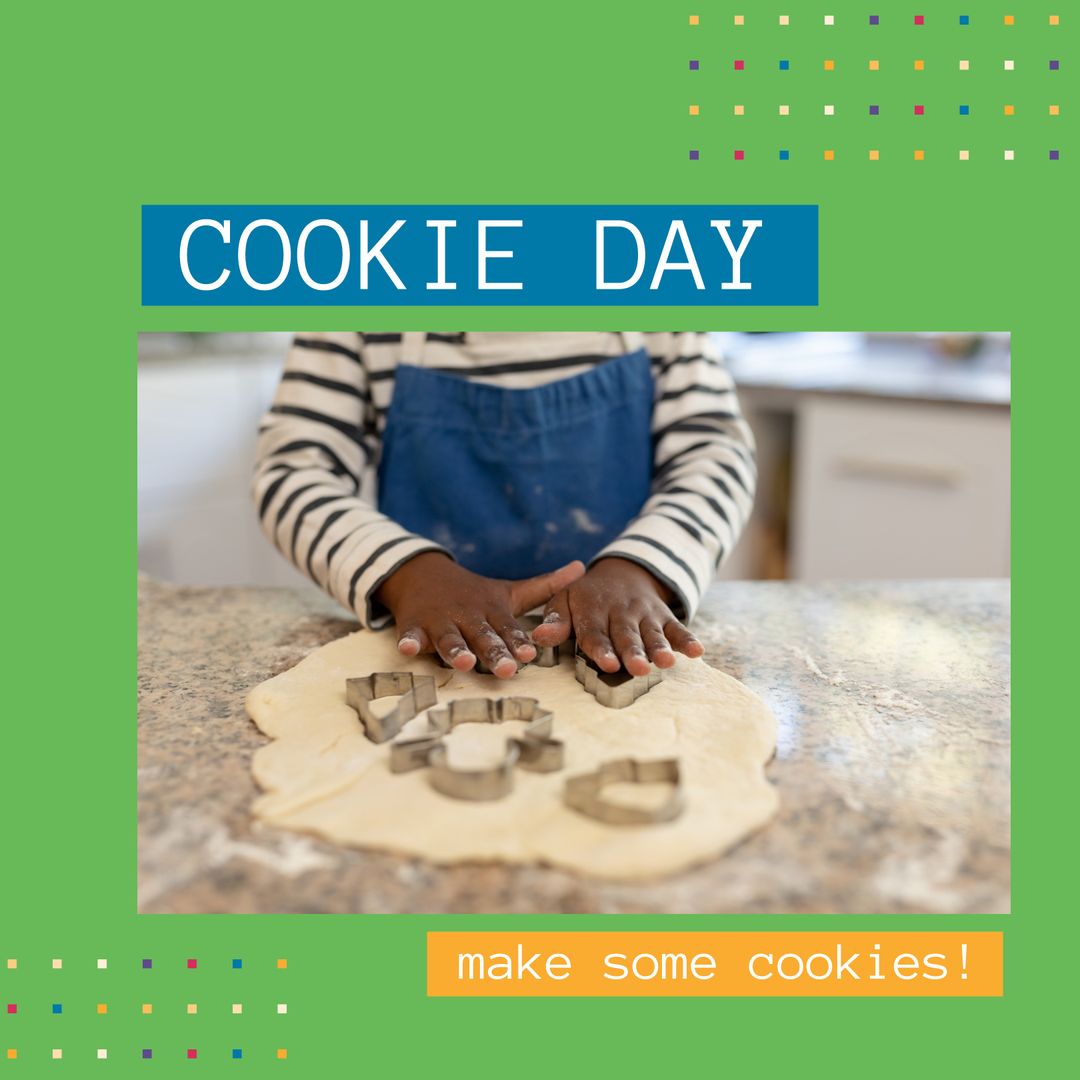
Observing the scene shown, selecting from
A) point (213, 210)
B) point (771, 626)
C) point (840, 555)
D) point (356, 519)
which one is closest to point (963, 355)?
point (840, 555)

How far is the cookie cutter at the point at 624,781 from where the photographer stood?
0.67m

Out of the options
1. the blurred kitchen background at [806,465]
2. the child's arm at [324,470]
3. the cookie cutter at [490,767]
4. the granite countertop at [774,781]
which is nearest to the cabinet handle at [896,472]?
the blurred kitchen background at [806,465]

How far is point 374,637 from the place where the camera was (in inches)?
39.4

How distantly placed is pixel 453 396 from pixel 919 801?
64 cm

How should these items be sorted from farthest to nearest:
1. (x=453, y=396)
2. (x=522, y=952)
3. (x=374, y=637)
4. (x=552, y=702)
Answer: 1. (x=453, y=396)
2. (x=374, y=637)
3. (x=552, y=702)
4. (x=522, y=952)

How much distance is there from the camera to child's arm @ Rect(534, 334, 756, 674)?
91cm

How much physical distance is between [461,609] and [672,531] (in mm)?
228

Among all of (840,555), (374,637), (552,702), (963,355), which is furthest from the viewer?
(963,355)

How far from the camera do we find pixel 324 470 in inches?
45.3

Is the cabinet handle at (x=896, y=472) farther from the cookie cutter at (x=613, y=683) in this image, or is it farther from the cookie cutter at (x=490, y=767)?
the cookie cutter at (x=490, y=767)

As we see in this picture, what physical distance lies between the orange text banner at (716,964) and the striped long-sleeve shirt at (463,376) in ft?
1.44

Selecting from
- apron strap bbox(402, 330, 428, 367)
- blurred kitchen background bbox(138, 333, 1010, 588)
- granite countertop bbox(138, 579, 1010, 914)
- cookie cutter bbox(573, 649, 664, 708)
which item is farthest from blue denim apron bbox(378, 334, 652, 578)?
blurred kitchen background bbox(138, 333, 1010, 588)

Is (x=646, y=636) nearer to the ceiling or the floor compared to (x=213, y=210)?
nearer to the floor

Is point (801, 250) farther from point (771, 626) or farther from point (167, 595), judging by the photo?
point (167, 595)
